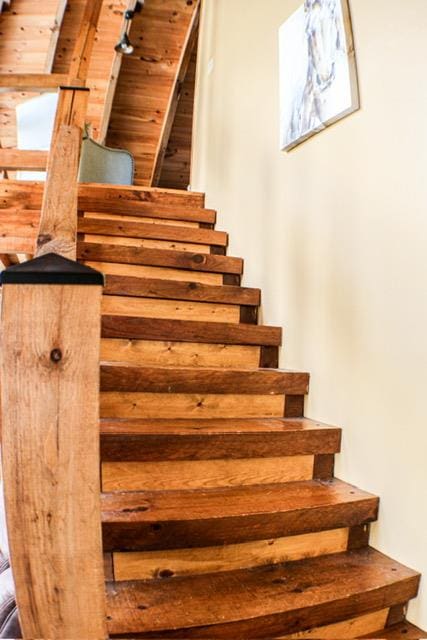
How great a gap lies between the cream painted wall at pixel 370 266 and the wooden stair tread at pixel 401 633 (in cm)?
4

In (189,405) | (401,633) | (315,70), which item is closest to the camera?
(401,633)

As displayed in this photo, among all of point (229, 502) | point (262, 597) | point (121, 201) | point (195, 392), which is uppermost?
point (121, 201)

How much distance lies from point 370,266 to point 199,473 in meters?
0.96

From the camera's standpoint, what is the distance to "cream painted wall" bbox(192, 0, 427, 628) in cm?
154

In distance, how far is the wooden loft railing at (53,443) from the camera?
26.4 inches

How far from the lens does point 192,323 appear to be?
226cm

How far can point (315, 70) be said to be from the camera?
2.20 meters

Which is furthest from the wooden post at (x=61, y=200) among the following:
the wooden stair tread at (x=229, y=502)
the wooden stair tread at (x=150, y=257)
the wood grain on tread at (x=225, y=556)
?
the wooden stair tread at (x=150, y=257)

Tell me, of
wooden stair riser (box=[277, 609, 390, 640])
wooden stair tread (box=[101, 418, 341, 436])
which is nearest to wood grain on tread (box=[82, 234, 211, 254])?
wooden stair tread (box=[101, 418, 341, 436])

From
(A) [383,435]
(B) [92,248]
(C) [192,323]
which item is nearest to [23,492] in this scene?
(A) [383,435]

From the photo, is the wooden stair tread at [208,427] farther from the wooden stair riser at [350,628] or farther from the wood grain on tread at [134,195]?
the wood grain on tread at [134,195]

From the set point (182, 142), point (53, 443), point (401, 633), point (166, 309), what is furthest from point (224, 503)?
point (182, 142)

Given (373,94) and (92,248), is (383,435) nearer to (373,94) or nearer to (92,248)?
(373,94)

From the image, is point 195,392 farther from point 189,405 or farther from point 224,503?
point 224,503
